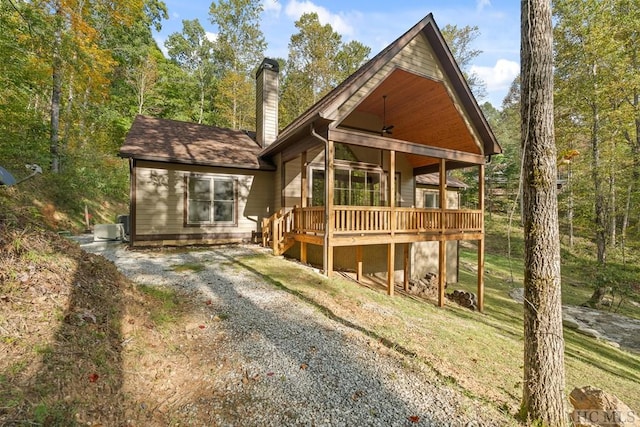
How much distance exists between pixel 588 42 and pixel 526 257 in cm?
1686

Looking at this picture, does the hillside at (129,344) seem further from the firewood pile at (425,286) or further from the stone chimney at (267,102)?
the stone chimney at (267,102)

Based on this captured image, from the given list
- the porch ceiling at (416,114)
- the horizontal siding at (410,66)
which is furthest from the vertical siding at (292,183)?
the horizontal siding at (410,66)

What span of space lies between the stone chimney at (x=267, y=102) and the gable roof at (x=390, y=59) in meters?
2.29

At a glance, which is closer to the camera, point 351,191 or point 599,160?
point 351,191

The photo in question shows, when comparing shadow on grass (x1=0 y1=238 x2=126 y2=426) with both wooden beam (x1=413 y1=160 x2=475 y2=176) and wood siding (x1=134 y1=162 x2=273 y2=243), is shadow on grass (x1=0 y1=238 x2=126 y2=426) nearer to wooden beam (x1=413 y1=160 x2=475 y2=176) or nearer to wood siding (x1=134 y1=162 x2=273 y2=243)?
wood siding (x1=134 y1=162 x2=273 y2=243)

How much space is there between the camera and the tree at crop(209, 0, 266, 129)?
22328 mm

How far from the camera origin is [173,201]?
9.31 m

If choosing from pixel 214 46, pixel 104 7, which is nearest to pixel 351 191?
pixel 104 7

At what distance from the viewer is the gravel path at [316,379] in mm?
2428

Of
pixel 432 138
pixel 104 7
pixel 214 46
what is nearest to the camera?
pixel 432 138

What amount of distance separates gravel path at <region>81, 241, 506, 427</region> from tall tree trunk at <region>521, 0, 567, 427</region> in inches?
20.1

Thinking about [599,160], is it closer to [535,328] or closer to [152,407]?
[535,328]

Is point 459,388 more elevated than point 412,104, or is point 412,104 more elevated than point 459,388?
point 412,104

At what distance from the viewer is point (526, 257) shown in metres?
2.91
